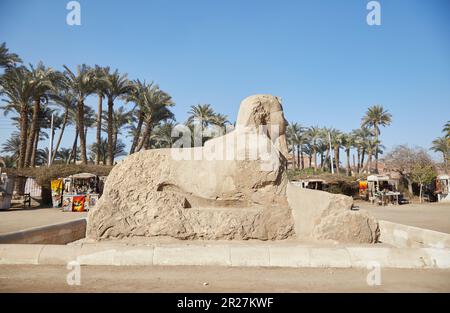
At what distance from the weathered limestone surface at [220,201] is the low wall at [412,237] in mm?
1132

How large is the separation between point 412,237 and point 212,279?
4357 millimetres

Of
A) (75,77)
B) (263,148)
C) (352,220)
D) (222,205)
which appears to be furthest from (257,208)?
(75,77)

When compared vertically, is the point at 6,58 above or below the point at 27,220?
above

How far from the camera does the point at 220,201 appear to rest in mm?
5621

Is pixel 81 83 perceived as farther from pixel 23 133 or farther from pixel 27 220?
pixel 27 220

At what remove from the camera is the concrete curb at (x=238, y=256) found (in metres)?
3.95

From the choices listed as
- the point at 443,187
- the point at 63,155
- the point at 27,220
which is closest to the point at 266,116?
the point at 27,220

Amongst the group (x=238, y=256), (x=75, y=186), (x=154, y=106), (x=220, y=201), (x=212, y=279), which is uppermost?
(x=154, y=106)

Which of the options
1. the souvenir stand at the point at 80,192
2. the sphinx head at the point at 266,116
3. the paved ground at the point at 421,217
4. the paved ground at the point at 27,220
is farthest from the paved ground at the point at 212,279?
the souvenir stand at the point at 80,192

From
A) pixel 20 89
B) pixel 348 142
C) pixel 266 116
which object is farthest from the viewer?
pixel 348 142

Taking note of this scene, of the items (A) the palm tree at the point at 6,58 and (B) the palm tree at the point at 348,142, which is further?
(B) the palm tree at the point at 348,142

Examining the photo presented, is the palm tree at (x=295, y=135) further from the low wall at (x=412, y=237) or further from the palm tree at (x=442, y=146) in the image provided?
the low wall at (x=412, y=237)

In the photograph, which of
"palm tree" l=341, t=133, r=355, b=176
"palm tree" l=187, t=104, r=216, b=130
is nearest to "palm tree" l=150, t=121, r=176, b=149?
"palm tree" l=187, t=104, r=216, b=130
